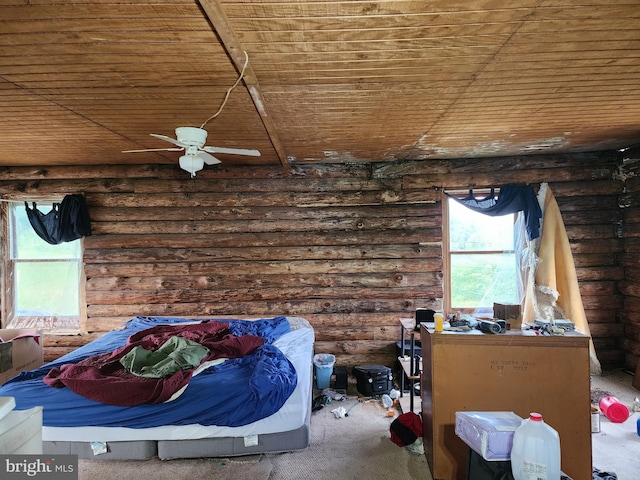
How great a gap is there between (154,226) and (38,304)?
196cm

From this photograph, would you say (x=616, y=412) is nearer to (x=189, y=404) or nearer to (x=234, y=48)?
(x=189, y=404)

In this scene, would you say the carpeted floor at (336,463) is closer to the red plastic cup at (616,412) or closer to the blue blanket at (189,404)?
the red plastic cup at (616,412)

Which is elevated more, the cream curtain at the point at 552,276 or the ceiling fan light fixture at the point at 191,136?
the ceiling fan light fixture at the point at 191,136

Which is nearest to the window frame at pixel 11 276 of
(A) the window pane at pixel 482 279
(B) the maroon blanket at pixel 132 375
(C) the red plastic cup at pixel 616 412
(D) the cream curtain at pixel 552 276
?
(B) the maroon blanket at pixel 132 375

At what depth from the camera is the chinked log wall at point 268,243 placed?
4758 mm

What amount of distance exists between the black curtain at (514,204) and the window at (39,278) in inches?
214

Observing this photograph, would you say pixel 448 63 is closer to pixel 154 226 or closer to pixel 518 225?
pixel 518 225

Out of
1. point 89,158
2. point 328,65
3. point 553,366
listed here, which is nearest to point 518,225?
point 553,366

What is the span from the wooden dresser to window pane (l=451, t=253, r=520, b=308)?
2410 mm

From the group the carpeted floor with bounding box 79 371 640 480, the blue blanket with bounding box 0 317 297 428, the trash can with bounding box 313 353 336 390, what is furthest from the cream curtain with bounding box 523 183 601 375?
the blue blanket with bounding box 0 317 297 428

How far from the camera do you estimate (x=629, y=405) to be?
367 cm

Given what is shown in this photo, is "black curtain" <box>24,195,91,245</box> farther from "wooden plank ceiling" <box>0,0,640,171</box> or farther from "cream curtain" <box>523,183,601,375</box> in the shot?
"cream curtain" <box>523,183,601,375</box>

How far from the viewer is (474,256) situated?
15.9ft

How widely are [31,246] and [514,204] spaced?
21.4 ft
